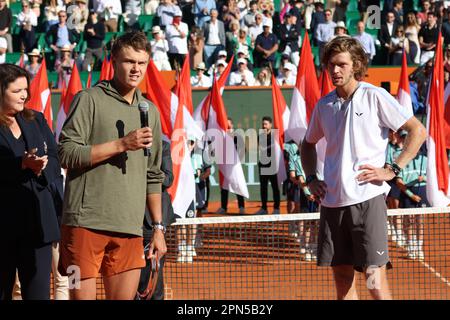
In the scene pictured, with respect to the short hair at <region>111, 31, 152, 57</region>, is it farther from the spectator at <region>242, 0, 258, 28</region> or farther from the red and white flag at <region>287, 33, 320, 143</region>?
the spectator at <region>242, 0, 258, 28</region>

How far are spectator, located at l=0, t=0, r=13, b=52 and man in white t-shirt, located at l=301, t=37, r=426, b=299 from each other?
709 inches

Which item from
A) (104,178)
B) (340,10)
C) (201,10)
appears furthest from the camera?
(340,10)

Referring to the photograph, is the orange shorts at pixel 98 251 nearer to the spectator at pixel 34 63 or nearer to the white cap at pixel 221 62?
the white cap at pixel 221 62

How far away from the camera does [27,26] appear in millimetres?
23969

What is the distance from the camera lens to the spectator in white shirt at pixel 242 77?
21.1m

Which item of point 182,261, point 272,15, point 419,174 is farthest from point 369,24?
point 182,261

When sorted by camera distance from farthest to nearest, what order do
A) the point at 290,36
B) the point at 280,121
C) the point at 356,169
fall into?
the point at 290,36 → the point at 280,121 → the point at 356,169

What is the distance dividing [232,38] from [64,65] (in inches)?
159

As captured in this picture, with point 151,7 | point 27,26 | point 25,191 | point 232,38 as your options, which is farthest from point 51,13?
point 25,191

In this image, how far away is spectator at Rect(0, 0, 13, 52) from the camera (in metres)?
23.5

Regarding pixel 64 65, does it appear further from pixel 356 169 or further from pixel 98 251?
pixel 98 251

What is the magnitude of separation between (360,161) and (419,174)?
8.21 m

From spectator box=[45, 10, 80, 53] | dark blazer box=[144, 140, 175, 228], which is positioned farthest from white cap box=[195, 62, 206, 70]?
dark blazer box=[144, 140, 175, 228]
